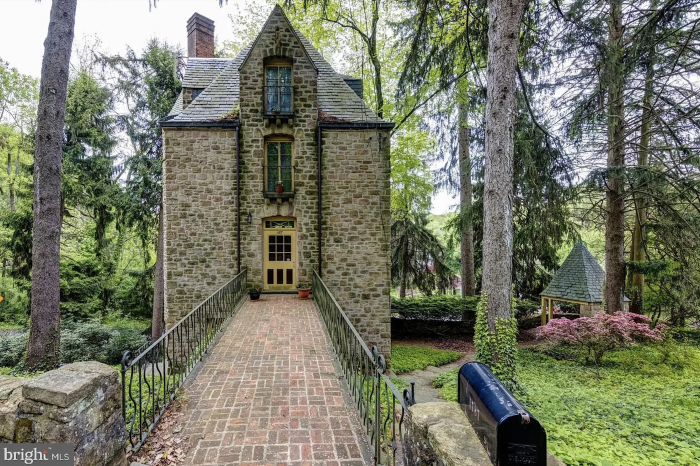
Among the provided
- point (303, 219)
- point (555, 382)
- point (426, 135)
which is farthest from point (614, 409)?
point (426, 135)

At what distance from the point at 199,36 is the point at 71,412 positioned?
16.8m

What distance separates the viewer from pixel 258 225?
11578mm

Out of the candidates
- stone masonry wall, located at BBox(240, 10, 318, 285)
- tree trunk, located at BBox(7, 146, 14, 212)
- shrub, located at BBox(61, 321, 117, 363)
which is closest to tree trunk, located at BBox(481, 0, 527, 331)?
stone masonry wall, located at BBox(240, 10, 318, 285)

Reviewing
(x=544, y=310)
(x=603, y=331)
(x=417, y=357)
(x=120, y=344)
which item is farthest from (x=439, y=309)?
(x=120, y=344)

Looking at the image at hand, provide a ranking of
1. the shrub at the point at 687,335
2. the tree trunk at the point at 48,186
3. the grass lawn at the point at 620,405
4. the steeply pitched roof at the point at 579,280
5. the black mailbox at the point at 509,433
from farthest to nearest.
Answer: the steeply pitched roof at the point at 579,280, the shrub at the point at 687,335, the tree trunk at the point at 48,186, the grass lawn at the point at 620,405, the black mailbox at the point at 509,433

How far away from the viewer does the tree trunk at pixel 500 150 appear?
6582 mm

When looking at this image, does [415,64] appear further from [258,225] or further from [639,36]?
[258,225]

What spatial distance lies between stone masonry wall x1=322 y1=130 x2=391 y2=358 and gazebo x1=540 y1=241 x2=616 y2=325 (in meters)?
8.64

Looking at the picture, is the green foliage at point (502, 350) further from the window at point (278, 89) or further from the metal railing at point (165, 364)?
the window at point (278, 89)

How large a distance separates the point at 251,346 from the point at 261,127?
25.9 feet

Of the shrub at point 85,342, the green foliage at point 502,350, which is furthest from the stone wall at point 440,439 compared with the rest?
the shrub at point 85,342

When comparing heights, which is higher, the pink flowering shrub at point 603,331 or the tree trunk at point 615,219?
the tree trunk at point 615,219

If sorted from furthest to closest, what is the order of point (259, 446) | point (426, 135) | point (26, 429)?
1. point (426, 135)
2. point (259, 446)
3. point (26, 429)

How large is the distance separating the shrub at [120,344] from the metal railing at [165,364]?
488cm
